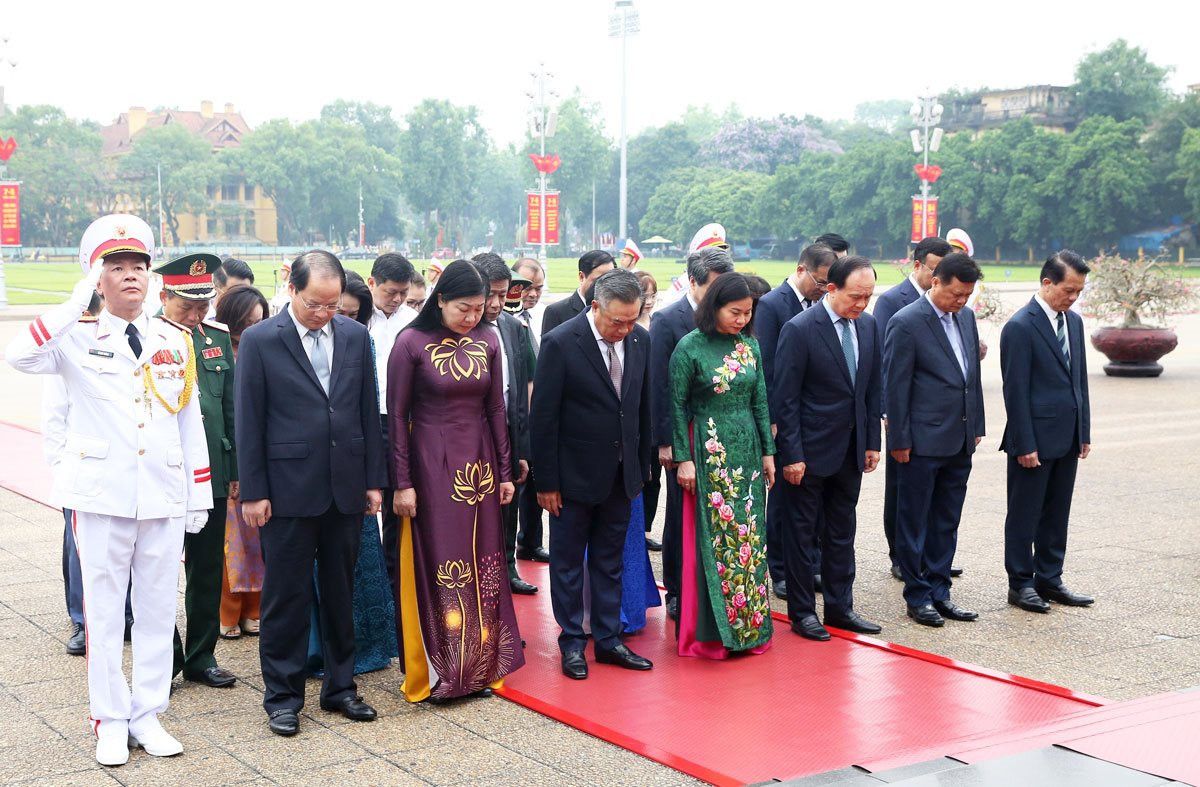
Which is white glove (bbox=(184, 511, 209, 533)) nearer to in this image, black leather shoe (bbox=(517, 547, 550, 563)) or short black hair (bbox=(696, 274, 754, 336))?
short black hair (bbox=(696, 274, 754, 336))

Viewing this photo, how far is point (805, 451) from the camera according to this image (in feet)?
18.1

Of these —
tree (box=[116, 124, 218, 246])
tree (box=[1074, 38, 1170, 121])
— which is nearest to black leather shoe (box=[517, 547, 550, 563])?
tree (box=[1074, 38, 1170, 121])

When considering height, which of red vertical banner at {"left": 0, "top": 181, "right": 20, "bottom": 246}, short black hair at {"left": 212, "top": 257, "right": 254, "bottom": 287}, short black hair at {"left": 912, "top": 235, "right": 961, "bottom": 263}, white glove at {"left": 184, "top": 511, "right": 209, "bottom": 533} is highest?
red vertical banner at {"left": 0, "top": 181, "right": 20, "bottom": 246}

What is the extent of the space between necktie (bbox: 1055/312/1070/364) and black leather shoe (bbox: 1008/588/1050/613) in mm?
1169

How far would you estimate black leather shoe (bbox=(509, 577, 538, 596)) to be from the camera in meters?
6.23

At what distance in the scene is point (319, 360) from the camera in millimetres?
4398

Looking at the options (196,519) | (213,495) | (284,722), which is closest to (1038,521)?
(284,722)

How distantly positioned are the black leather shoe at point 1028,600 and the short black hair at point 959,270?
1.56m

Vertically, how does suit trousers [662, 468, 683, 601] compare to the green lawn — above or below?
below

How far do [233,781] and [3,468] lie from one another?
6934 mm

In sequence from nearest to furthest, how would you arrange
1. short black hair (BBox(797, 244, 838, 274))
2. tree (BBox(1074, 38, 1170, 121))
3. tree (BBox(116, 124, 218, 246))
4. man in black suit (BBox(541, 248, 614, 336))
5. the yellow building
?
short black hair (BBox(797, 244, 838, 274)) → man in black suit (BBox(541, 248, 614, 336)) → tree (BBox(1074, 38, 1170, 121)) → tree (BBox(116, 124, 218, 246)) → the yellow building

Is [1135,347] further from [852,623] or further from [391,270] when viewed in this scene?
[391,270]

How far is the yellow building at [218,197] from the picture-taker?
79.9 metres

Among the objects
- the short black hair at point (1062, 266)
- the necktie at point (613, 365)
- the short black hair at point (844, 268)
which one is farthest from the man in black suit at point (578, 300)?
the short black hair at point (1062, 266)
